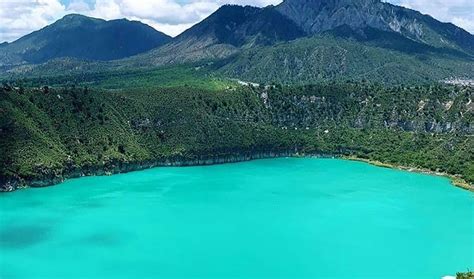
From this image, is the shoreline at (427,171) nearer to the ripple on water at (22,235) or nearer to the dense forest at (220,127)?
the dense forest at (220,127)

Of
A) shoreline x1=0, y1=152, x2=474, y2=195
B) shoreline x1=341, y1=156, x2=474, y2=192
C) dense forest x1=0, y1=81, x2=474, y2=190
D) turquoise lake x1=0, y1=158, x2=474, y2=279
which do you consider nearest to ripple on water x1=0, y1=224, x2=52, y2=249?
turquoise lake x1=0, y1=158, x2=474, y2=279

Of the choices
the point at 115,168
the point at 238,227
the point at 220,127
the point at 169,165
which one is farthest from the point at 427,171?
the point at 115,168

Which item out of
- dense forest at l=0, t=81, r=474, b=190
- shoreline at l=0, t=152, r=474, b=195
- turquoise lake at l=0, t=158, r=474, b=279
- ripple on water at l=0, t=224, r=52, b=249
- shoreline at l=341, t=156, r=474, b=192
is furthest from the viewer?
dense forest at l=0, t=81, r=474, b=190

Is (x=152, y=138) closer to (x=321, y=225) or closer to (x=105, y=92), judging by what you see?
(x=105, y=92)

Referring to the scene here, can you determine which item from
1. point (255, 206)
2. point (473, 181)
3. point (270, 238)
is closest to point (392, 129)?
point (473, 181)

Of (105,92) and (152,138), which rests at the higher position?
(105,92)

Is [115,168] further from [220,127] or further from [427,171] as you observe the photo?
[427,171]

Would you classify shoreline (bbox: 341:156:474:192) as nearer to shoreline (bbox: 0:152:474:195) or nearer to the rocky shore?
shoreline (bbox: 0:152:474:195)
